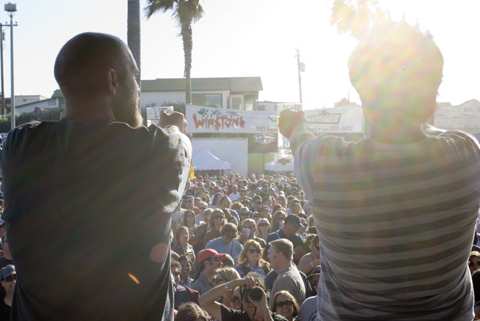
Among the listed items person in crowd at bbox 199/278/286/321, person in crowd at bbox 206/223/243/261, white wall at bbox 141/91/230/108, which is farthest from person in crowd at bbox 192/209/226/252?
white wall at bbox 141/91/230/108

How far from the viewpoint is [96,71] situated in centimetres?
191

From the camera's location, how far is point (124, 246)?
1.83 metres

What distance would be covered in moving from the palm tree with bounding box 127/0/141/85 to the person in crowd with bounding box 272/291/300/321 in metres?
4.12

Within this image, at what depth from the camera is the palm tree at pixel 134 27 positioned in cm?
888

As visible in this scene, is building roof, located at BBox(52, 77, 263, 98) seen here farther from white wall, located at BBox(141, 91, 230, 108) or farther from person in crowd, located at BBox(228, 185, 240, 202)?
person in crowd, located at BBox(228, 185, 240, 202)

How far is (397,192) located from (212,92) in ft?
173

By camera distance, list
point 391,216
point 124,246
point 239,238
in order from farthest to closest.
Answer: point 239,238, point 391,216, point 124,246

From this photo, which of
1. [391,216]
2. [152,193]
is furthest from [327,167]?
[152,193]

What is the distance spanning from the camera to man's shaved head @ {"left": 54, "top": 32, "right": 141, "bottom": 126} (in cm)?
191

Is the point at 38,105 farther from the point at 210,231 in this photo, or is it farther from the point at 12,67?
the point at 210,231

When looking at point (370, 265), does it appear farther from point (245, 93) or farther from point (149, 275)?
point (245, 93)

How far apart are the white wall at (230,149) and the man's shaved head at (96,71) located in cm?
3382

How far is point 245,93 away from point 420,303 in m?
53.2

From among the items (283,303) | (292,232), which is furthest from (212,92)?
(283,303)
